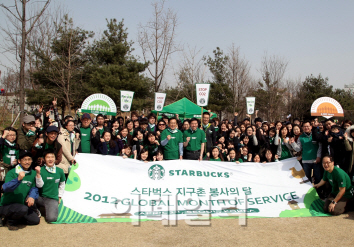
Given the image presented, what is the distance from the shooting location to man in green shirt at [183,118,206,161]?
6.51 m

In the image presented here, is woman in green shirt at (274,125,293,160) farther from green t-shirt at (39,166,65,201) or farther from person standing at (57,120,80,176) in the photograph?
green t-shirt at (39,166,65,201)

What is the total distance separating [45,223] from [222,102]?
24714 mm

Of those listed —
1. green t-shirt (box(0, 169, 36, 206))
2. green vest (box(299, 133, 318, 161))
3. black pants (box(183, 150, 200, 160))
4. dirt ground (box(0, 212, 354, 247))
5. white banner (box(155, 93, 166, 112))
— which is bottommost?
dirt ground (box(0, 212, 354, 247))

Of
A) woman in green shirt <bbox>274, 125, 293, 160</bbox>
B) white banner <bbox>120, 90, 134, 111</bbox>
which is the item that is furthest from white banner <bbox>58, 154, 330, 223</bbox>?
white banner <bbox>120, 90, 134, 111</bbox>

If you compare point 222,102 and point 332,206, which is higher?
point 222,102

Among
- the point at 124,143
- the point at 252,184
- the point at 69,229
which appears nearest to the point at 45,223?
the point at 69,229

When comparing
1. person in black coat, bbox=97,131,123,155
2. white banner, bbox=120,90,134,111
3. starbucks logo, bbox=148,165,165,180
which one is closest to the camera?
starbucks logo, bbox=148,165,165,180

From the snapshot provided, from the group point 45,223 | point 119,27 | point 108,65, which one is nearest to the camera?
point 45,223

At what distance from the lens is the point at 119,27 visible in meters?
26.0

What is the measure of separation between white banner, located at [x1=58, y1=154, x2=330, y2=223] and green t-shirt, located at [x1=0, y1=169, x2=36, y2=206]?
25.5 inches

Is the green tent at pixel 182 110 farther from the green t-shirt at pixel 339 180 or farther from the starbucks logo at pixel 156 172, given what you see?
the green t-shirt at pixel 339 180

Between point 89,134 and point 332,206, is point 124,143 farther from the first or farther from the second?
point 332,206

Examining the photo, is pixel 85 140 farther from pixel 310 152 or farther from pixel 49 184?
pixel 310 152

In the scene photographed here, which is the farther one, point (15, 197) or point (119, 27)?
point (119, 27)
